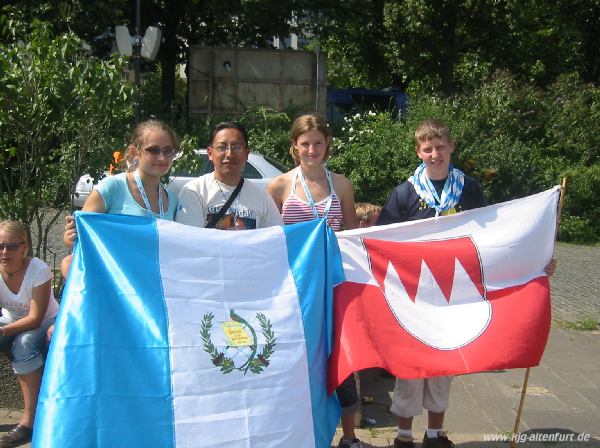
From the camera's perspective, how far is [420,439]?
463cm

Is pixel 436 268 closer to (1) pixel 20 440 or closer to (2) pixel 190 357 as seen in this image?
(2) pixel 190 357

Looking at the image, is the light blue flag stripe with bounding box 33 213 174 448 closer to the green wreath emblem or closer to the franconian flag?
the franconian flag

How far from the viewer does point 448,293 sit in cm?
419

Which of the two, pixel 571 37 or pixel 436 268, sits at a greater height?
pixel 571 37

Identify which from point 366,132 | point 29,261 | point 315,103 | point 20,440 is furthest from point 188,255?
point 315,103

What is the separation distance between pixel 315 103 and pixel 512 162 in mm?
5258

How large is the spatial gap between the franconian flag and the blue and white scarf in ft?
2.84

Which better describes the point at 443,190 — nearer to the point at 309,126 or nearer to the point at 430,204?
the point at 430,204

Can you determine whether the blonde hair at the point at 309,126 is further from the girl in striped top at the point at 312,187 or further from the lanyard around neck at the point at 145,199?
A: the lanyard around neck at the point at 145,199

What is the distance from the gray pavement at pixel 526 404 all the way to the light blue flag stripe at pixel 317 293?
994 millimetres

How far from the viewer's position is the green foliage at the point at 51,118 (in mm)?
5480

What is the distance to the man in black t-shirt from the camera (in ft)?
14.0

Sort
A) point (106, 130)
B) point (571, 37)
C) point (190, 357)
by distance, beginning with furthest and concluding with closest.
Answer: point (571, 37) < point (106, 130) < point (190, 357)

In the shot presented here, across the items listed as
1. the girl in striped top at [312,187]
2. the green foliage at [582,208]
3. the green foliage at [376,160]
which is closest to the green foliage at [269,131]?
the green foliage at [376,160]
